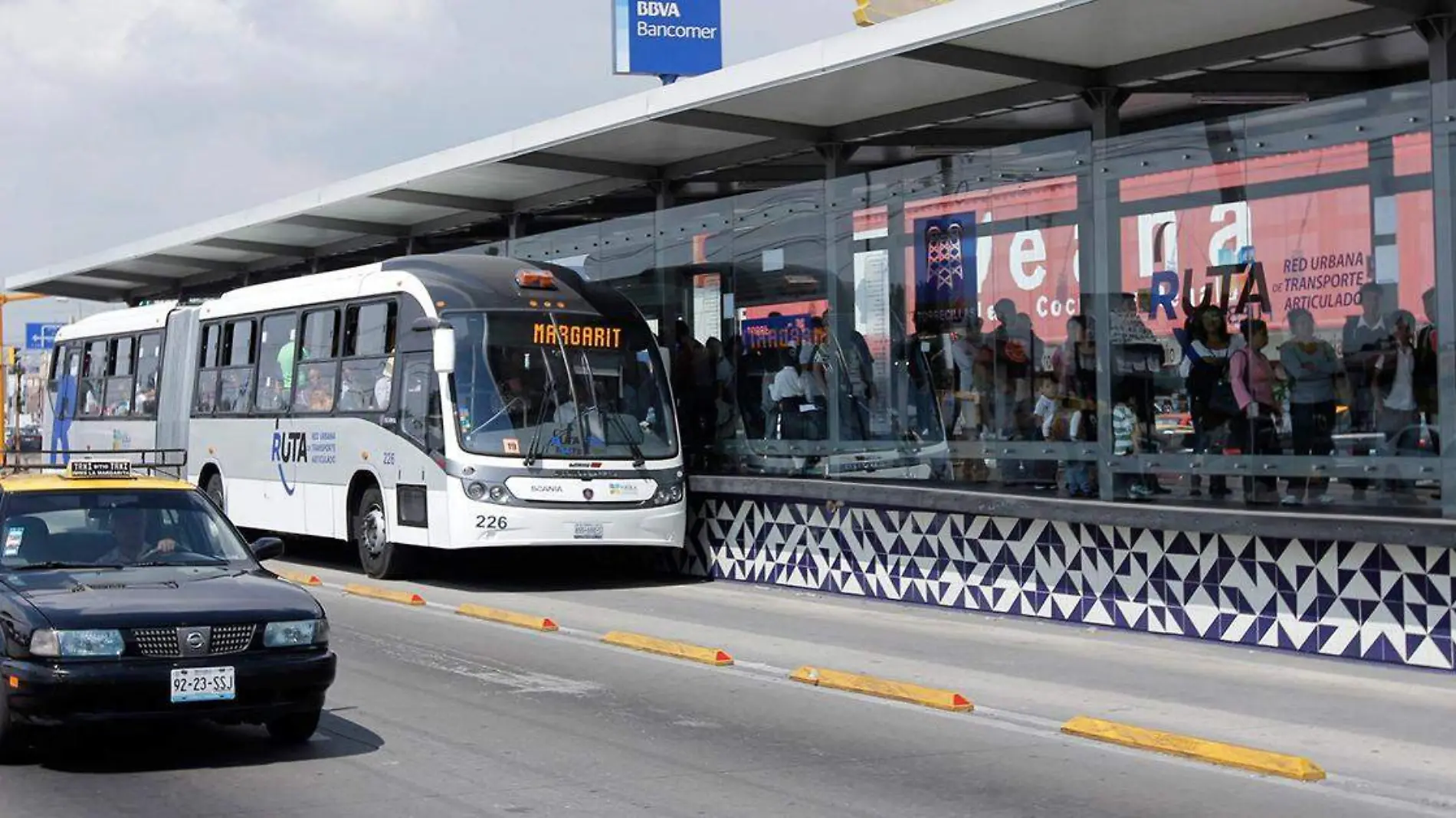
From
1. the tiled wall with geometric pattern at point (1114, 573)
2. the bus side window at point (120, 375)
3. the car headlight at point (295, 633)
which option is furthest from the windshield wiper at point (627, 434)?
the bus side window at point (120, 375)

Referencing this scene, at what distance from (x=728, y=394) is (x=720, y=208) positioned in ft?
6.52

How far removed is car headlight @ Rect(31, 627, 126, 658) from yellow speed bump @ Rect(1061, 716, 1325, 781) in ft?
17.2

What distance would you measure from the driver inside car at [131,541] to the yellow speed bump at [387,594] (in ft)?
23.1

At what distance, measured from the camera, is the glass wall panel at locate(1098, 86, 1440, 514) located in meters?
11.8

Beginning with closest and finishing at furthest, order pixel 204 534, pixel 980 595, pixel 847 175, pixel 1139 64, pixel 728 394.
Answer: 1. pixel 204 534
2. pixel 1139 64
3. pixel 980 595
4. pixel 847 175
5. pixel 728 394

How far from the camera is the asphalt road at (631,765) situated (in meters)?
7.91

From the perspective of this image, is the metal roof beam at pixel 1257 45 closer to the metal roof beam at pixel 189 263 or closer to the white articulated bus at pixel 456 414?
the white articulated bus at pixel 456 414

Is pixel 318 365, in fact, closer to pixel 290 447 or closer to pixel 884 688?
pixel 290 447

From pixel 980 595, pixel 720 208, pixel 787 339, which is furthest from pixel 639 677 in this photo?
pixel 720 208

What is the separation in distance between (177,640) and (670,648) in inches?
217

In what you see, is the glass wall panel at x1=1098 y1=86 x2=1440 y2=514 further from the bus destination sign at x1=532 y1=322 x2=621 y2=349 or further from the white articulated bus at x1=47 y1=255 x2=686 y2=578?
the bus destination sign at x1=532 y1=322 x2=621 y2=349

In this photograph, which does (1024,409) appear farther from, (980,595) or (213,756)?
(213,756)

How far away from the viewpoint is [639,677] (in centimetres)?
1217

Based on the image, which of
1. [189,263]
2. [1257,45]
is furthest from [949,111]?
[189,263]
